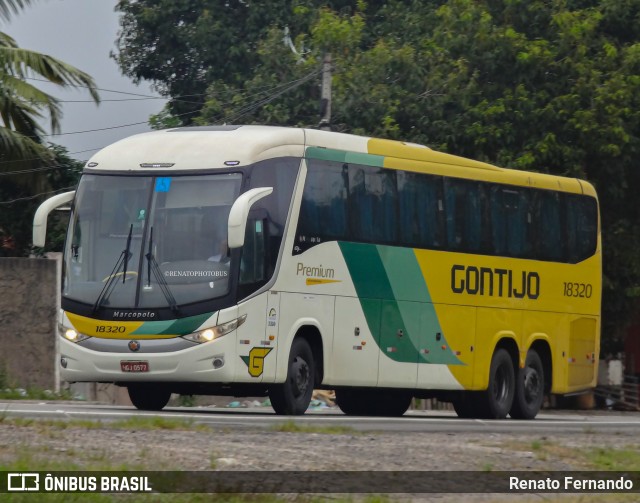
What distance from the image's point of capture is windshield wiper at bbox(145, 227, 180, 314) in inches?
692

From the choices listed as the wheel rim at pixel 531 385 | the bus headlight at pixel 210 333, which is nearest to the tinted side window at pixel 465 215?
the wheel rim at pixel 531 385

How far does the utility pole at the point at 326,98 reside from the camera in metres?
29.1

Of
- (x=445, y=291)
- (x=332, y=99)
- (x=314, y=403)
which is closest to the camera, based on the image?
(x=445, y=291)

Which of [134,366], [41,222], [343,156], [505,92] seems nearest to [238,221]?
[134,366]

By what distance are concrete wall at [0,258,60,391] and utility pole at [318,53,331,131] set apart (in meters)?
6.15

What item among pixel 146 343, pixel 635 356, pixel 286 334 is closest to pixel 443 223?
pixel 286 334

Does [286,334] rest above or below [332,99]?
below

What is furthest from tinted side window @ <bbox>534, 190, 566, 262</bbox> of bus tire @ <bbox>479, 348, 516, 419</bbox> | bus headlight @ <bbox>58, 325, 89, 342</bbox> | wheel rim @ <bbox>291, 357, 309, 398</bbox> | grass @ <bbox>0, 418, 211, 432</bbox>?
grass @ <bbox>0, 418, 211, 432</bbox>

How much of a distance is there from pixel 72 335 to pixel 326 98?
12.7 m

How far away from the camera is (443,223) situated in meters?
21.4

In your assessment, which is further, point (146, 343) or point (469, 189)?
point (469, 189)

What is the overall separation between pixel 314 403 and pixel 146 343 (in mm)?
9614

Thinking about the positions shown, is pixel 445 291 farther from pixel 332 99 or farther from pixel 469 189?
pixel 332 99

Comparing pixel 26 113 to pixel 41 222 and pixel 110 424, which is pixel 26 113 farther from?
pixel 110 424
